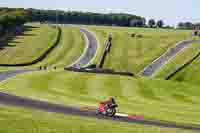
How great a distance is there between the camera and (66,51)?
129625mm

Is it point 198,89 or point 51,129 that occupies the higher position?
point 51,129

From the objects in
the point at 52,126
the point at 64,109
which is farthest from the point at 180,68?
the point at 52,126

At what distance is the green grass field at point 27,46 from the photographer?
11468cm

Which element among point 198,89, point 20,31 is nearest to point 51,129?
point 198,89

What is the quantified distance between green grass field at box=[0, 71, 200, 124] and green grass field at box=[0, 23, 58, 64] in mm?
36767

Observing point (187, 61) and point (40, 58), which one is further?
point (40, 58)

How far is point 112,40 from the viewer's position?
464 ft

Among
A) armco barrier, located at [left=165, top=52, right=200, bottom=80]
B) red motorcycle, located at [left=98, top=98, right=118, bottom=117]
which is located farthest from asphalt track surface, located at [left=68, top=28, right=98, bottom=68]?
red motorcycle, located at [left=98, top=98, right=118, bottom=117]

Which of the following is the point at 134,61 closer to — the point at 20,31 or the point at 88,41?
the point at 88,41

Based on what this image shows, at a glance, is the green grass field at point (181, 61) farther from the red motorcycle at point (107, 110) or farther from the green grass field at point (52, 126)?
the green grass field at point (52, 126)

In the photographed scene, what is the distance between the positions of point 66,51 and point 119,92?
68229 mm

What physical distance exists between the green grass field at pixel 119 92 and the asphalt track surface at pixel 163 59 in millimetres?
21335

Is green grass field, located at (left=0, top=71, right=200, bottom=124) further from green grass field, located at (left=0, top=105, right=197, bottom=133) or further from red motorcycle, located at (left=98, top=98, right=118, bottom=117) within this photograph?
green grass field, located at (left=0, top=105, right=197, bottom=133)

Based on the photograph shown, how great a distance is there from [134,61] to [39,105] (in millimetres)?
70438
